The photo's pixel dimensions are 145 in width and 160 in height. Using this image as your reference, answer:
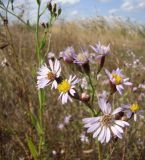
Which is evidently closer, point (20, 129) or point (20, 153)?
point (20, 153)

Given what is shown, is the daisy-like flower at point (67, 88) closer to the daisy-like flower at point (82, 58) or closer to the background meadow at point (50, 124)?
the daisy-like flower at point (82, 58)

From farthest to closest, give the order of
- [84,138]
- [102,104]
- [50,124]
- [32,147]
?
[50,124] < [84,138] < [32,147] < [102,104]

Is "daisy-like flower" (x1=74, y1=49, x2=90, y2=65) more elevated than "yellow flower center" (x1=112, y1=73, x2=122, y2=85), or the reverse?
"daisy-like flower" (x1=74, y1=49, x2=90, y2=65)

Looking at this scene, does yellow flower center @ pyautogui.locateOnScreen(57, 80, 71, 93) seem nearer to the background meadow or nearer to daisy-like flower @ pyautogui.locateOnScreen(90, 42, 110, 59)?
daisy-like flower @ pyautogui.locateOnScreen(90, 42, 110, 59)

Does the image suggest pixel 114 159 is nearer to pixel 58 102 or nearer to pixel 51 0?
pixel 58 102

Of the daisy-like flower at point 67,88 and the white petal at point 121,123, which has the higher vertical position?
the daisy-like flower at point 67,88

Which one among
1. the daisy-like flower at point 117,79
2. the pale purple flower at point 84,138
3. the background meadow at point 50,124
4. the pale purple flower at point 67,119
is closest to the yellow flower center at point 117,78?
the daisy-like flower at point 117,79

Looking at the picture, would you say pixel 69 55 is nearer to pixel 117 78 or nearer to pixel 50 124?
pixel 117 78

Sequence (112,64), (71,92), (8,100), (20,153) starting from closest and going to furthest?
(71,92) < (20,153) < (8,100) < (112,64)

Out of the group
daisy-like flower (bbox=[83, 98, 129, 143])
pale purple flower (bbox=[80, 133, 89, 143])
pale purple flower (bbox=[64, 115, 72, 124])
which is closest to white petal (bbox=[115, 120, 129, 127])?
daisy-like flower (bbox=[83, 98, 129, 143])

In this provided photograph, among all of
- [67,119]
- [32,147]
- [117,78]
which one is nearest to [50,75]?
[117,78]

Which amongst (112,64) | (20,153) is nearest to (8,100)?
(20,153)
